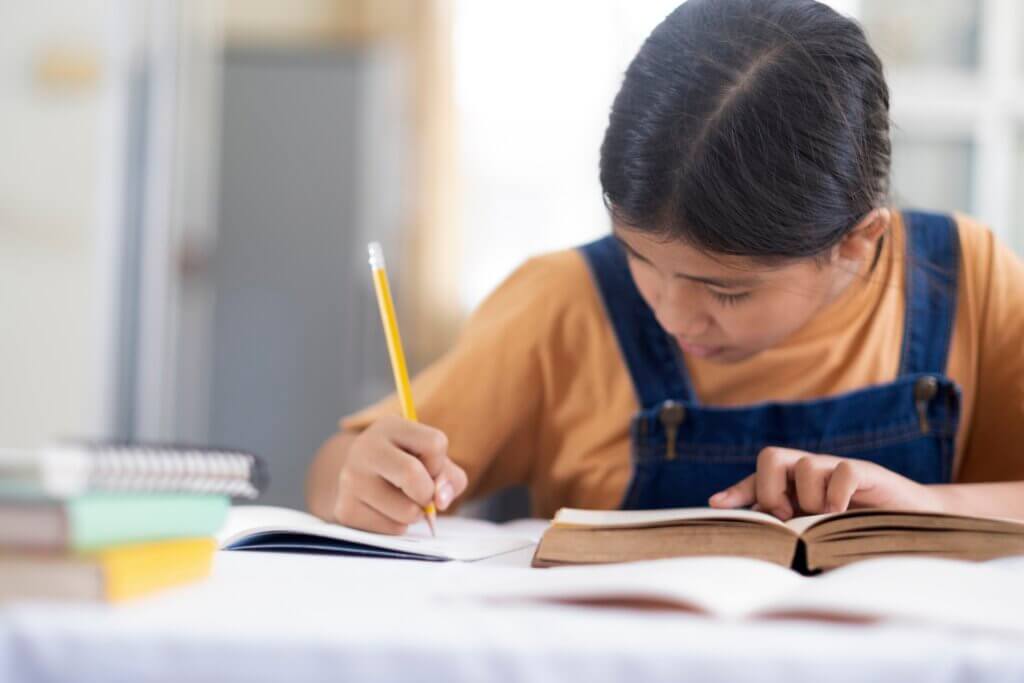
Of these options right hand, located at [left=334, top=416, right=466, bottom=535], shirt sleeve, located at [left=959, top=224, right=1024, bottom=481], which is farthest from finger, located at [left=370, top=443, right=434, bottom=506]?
shirt sleeve, located at [left=959, top=224, right=1024, bottom=481]

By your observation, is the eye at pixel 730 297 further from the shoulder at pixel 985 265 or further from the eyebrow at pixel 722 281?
the shoulder at pixel 985 265

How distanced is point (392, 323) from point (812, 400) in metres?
0.39

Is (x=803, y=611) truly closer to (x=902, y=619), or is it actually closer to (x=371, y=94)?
(x=902, y=619)

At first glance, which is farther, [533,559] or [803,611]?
[533,559]

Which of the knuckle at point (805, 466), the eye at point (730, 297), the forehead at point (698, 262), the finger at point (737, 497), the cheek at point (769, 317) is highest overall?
the forehead at point (698, 262)

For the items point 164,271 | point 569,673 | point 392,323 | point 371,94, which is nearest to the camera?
point 569,673

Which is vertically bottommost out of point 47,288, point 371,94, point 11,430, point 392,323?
point 11,430

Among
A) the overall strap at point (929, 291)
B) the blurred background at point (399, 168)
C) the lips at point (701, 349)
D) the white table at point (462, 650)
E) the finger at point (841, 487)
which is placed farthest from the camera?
the blurred background at point (399, 168)

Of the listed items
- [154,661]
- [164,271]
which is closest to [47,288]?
[164,271]

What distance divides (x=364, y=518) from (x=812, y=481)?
0.99 feet

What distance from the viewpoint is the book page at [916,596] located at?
435 millimetres

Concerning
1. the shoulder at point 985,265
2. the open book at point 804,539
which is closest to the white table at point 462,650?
the open book at point 804,539

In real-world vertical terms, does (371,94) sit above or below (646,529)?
above

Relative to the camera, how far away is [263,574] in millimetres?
568
